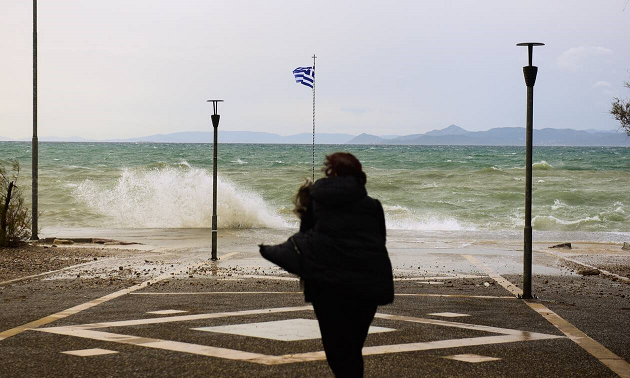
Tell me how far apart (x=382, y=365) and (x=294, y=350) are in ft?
3.29

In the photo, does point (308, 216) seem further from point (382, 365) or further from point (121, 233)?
point (121, 233)

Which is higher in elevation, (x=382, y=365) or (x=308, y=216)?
(x=308, y=216)

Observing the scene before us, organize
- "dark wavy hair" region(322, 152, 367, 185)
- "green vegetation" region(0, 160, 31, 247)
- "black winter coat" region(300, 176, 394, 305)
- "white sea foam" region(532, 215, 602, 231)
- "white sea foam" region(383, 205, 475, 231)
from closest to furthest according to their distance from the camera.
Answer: "black winter coat" region(300, 176, 394, 305), "dark wavy hair" region(322, 152, 367, 185), "green vegetation" region(0, 160, 31, 247), "white sea foam" region(383, 205, 475, 231), "white sea foam" region(532, 215, 602, 231)

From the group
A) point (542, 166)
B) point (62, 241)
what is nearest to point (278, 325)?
point (62, 241)

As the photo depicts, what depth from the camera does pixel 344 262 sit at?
538 cm

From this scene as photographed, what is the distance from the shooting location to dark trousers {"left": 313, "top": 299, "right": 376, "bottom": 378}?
5453 mm

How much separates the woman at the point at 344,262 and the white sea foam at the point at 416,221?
30.9m

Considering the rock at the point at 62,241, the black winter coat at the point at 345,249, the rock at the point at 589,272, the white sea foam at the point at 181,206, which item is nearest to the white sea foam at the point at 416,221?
the white sea foam at the point at 181,206

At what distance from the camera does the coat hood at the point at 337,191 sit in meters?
5.38

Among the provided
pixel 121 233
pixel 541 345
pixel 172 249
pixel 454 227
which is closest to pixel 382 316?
pixel 541 345

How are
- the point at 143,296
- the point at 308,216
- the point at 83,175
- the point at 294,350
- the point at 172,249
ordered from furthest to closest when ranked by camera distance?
the point at 83,175
the point at 172,249
the point at 143,296
the point at 294,350
the point at 308,216

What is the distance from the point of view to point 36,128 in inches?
977

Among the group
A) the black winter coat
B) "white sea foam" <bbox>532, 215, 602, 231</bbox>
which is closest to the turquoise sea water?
"white sea foam" <bbox>532, 215, 602, 231</bbox>

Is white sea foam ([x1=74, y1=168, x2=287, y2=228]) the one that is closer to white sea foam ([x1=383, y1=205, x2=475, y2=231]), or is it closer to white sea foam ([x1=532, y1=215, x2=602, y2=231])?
white sea foam ([x1=383, y1=205, x2=475, y2=231])
